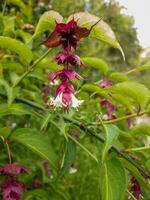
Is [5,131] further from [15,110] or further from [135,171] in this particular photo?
[135,171]

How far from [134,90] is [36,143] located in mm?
322

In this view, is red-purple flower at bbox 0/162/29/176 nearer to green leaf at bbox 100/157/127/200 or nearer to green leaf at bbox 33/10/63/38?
green leaf at bbox 100/157/127/200

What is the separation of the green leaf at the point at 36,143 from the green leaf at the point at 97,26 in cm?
44

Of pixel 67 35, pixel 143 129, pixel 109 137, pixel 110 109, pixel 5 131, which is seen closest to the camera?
pixel 67 35

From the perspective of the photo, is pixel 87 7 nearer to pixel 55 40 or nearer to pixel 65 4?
pixel 65 4

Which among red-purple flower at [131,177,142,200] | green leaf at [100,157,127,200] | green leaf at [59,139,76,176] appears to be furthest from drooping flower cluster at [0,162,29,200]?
red-purple flower at [131,177,142,200]

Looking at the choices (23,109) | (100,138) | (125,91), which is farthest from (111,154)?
(23,109)

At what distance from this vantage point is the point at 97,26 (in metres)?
1.14

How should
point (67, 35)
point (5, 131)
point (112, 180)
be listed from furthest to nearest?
point (5, 131) → point (112, 180) → point (67, 35)

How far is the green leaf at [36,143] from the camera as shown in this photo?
4.76 ft

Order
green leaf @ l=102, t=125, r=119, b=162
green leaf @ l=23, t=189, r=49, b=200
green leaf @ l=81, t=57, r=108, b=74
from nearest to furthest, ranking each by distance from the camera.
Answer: green leaf @ l=102, t=125, r=119, b=162 < green leaf @ l=81, t=57, r=108, b=74 < green leaf @ l=23, t=189, r=49, b=200

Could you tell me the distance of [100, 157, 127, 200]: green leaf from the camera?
1353mm

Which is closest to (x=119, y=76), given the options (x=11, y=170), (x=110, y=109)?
(x=110, y=109)

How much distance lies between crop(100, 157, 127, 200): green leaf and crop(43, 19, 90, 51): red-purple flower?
0.45 meters
